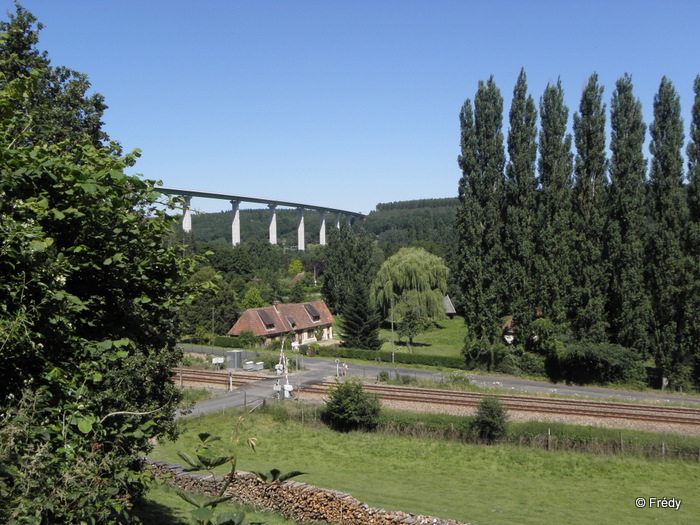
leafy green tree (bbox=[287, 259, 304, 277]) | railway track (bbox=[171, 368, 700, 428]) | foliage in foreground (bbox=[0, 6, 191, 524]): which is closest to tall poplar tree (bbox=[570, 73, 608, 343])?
railway track (bbox=[171, 368, 700, 428])

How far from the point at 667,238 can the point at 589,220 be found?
15.5 feet

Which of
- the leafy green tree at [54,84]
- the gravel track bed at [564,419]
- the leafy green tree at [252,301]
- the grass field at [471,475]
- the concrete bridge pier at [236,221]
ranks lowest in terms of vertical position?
the grass field at [471,475]

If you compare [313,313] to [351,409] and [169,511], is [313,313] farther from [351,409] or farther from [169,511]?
[169,511]

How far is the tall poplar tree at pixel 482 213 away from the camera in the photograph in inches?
1502

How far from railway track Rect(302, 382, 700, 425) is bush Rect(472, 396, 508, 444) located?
3117 millimetres

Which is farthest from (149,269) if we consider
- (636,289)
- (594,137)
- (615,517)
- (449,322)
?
(449,322)

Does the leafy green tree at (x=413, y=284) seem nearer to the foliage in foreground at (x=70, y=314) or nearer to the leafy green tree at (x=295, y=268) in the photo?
the foliage in foreground at (x=70, y=314)

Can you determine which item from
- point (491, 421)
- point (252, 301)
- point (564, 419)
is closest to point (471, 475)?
point (491, 421)

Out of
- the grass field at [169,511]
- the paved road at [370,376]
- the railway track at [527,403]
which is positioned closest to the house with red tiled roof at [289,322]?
the paved road at [370,376]

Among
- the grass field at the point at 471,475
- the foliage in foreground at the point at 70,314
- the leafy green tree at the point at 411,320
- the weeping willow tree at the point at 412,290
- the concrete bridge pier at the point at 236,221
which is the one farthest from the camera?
the concrete bridge pier at the point at 236,221

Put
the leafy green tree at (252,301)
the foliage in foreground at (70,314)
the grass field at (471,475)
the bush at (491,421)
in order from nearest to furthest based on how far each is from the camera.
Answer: the foliage in foreground at (70,314), the grass field at (471,475), the bush at (491,421), the leafy green tree at (252,301)

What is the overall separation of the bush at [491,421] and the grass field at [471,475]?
68cm

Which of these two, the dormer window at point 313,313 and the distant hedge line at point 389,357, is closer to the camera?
the distant hedge line at point 389,357

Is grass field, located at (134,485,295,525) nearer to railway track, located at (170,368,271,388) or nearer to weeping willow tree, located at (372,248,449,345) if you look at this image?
railway track, located at (170,368,271,388)
